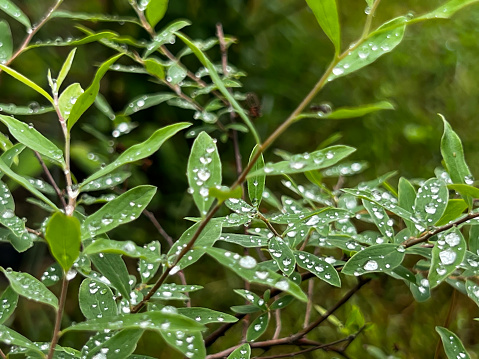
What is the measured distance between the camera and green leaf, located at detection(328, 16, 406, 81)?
1.30 feet

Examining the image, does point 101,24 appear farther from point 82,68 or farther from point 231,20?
point 231,20

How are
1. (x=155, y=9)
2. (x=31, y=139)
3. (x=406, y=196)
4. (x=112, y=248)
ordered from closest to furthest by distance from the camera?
(x=112, y=248), (x=31, y=139), (x=406, y=196), (x=155, y=9)

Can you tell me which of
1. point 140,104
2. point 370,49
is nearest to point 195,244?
point 370,49

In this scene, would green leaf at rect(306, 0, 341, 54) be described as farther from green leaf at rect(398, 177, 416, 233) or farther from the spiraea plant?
green leaf at rect(398, 177, 416, 233)

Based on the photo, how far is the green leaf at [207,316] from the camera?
0.41 m

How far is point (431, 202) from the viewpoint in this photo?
50 cm

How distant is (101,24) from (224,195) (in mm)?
1555

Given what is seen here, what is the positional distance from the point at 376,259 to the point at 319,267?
6 cm

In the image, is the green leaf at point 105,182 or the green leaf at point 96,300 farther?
the green leaf at point 105,182

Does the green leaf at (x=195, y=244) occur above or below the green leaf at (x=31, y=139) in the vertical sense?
below

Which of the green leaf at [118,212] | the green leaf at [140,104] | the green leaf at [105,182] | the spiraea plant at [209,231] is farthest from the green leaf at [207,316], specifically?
the green leaf at [140,104]

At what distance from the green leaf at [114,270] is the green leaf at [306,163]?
0.53 ft

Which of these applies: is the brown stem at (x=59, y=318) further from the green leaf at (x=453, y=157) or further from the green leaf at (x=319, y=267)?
the green leaf at (x=453, y=157)

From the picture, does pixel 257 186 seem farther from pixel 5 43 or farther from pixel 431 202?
pixel 5 43
